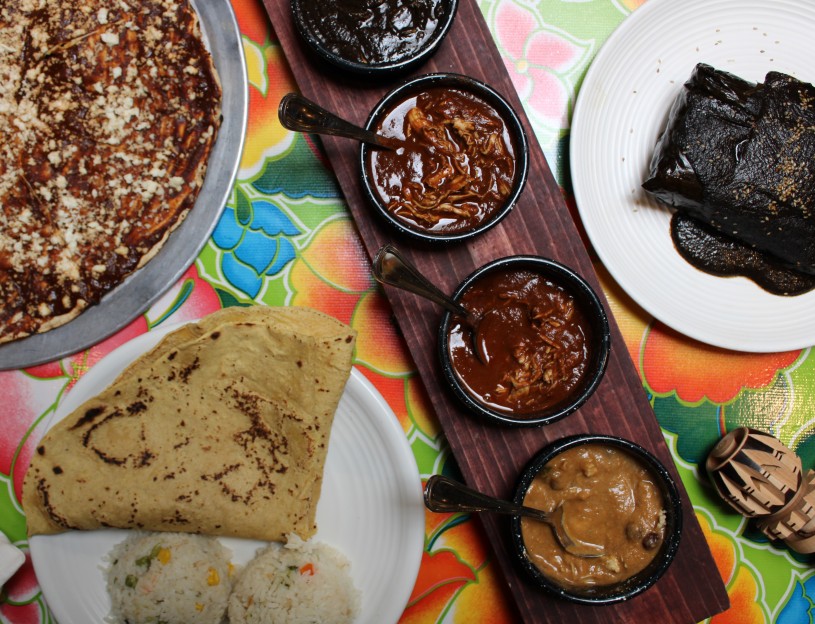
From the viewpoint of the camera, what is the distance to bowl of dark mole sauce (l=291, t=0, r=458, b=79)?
1676 millimetres

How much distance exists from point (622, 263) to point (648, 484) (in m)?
0.60

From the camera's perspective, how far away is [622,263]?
6.10ft

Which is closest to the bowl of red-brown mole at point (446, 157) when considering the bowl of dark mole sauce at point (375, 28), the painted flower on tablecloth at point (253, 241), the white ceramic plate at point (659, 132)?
the bowl of dark mole sauce at point (375, 28)

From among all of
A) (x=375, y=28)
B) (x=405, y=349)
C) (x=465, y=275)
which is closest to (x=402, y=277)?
(x=465, y=275)

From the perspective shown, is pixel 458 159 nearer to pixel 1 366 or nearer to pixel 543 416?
pixel 543 416

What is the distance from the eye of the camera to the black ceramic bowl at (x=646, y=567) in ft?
5.27

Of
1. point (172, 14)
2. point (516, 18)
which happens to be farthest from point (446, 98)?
point (172, 14)

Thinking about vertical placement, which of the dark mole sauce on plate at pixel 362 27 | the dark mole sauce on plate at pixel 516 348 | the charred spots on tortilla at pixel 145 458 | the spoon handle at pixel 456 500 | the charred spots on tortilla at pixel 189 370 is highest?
the dark mole sauce on plate at pixel 362 27

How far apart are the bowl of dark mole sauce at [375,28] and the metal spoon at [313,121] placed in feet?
0.52

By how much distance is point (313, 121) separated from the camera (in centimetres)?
160

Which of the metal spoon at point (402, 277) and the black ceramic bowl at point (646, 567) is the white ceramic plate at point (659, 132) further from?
the metal spoon at point (402, 277)

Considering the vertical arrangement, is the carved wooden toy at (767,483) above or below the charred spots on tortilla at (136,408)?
below

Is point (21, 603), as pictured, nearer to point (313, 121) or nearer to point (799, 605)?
point (313, 121)

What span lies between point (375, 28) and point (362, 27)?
3cm
